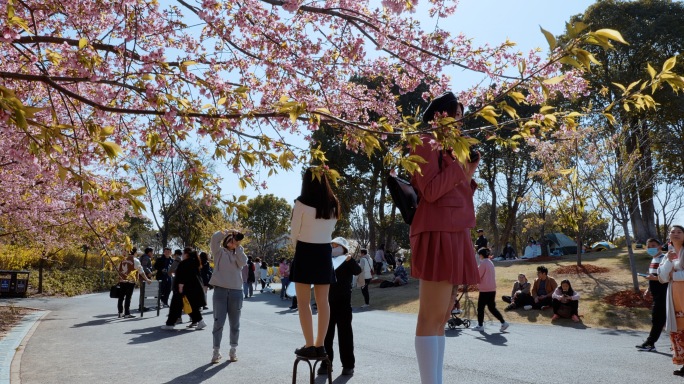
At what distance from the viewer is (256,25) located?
6.32 meters

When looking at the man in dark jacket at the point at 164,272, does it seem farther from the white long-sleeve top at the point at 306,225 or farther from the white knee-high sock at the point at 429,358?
the white knee-high sock at the point at 429,358

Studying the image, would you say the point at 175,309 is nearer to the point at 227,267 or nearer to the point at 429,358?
the point at 227,267

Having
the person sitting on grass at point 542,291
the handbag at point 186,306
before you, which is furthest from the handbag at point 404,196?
the person sitting on grass at point 542,291

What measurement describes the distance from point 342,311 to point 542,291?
1002 centimetres

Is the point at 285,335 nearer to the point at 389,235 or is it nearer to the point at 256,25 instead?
the point at 256,25

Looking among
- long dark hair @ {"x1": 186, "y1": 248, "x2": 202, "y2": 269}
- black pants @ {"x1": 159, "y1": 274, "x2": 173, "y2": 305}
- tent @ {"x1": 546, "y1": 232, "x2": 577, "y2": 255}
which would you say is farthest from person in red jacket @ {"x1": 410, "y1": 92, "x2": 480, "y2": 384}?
tent @ {"x1": 546, "y1": 232, "x2": 577, "y2": 255}

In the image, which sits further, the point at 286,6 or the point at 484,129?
the point at 286,6

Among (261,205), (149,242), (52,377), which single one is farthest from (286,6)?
(149,242)

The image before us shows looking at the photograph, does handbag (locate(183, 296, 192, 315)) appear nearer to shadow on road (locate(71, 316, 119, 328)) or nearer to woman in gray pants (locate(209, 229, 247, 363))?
shadow on road (locate(71, 316, 119, 328))

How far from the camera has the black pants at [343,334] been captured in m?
6.70

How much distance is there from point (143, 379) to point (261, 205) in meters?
63.1

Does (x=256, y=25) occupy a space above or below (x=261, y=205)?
below

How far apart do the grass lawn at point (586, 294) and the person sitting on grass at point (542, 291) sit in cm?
21

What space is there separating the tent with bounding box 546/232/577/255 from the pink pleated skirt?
122ft
